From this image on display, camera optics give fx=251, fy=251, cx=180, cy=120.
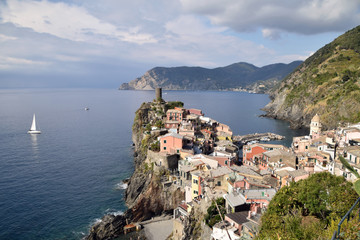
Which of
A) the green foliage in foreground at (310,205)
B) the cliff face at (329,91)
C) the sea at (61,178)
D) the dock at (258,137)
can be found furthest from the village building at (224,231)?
the cliff face at (329,91)

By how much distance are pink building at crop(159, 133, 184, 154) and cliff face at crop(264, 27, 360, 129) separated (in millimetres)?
60902

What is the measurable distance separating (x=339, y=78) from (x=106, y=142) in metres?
96.4

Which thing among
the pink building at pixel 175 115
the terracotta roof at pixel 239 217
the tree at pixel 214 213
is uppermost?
the pink building at pixel 175 115

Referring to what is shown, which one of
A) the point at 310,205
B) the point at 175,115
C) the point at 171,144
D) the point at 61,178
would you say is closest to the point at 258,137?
the point at 175,115

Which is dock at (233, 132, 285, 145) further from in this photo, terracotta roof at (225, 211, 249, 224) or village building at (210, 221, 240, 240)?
village building at (210, 221, 240, 240)

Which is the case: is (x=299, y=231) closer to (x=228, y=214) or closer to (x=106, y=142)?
(x=228, y=214)

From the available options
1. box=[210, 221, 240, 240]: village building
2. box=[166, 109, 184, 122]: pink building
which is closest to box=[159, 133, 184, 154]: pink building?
box=[166, 109, 184, 122]: pink building

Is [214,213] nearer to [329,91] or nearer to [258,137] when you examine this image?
[258,137]

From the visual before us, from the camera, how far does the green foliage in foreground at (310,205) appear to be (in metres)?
15.4

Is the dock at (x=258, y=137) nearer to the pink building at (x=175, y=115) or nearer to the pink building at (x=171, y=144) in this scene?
the pink building at (x=175, y=115)

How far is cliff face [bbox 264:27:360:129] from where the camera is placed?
284 ft

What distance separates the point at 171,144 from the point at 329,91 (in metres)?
89.4

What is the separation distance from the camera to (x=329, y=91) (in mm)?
103000

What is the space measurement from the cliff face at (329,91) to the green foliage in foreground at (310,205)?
6783cm
